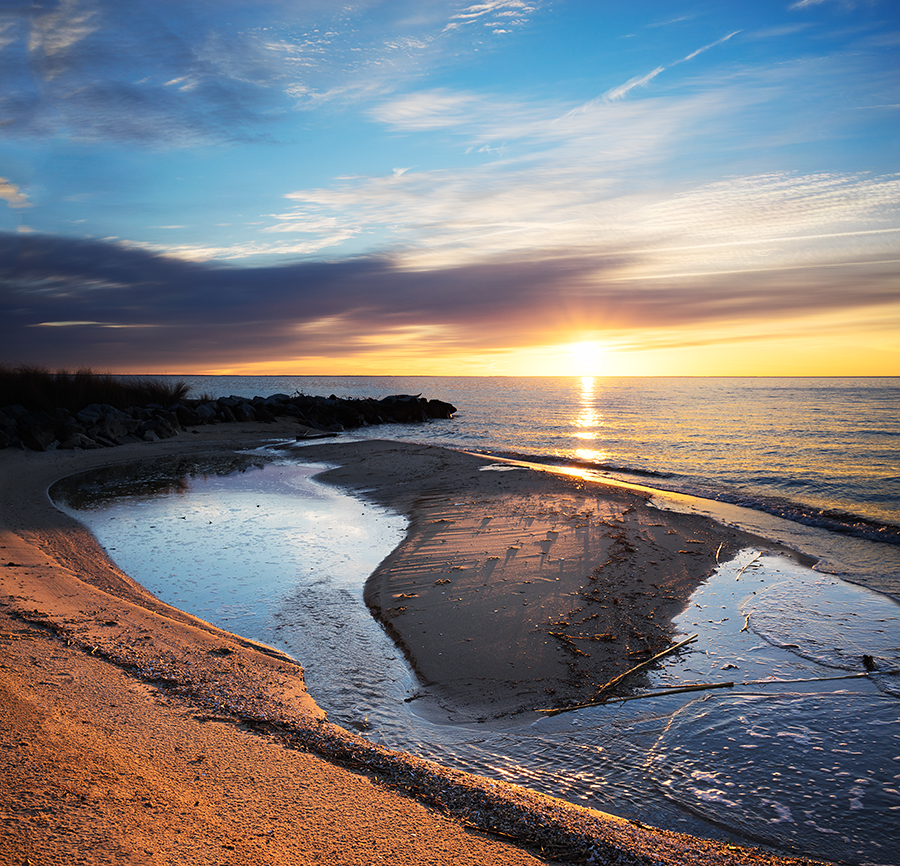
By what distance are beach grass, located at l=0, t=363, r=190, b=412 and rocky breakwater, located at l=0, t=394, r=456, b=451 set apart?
1.12 metres

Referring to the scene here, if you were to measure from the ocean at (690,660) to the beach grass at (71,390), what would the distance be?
1493 centimetres

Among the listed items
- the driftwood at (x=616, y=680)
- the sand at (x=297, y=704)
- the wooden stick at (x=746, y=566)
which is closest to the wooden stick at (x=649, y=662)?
the driftwood at (x=616, y=680)

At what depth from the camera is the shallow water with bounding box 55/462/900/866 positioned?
3.46 meters

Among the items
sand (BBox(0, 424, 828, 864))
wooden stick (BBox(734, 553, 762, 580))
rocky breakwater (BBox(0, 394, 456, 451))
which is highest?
rocky breakwater (BBox(0, 394, 456, 451))

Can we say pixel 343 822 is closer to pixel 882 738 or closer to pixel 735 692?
pixel 735 692

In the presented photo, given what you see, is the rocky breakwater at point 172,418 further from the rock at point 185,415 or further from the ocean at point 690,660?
the ocean at point 690,660

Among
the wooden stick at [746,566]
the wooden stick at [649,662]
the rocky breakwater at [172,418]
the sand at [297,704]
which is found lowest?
the wooden stick at [746,566]

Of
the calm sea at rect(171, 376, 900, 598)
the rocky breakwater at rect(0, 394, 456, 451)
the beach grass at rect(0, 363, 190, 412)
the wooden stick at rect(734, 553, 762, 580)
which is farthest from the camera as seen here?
the beach grass at rect(0, 363, 190, 412)

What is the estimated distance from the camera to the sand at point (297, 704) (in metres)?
2.57

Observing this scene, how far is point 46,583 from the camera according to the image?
663 centimetres

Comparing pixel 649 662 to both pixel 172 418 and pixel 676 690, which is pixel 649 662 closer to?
pixel 676 690

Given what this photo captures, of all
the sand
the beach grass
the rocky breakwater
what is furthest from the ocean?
the beach grass

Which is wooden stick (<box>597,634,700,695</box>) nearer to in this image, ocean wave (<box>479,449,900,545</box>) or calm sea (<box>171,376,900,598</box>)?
calm sea (<box>171,376,900,598</box>)

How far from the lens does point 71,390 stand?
88.4 feet
